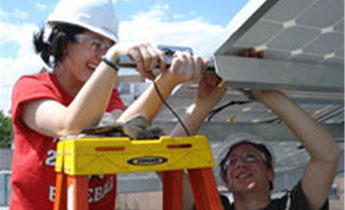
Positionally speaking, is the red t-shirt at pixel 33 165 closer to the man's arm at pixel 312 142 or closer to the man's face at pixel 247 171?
the man's arm at pixel 312 142

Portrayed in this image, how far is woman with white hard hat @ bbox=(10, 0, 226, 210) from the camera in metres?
1.04

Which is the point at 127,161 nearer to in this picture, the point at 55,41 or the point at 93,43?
the point at 93,43

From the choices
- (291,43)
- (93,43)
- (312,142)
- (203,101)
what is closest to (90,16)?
(93,43)

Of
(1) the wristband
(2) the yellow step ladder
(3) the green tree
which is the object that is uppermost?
(3) the green tree

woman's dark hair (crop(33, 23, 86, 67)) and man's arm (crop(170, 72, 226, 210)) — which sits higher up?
woman's dark hair (crop(33, 23, 86, 67))

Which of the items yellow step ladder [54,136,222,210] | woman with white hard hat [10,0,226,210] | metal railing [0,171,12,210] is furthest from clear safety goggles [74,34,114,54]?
metal railing [0,171,12,210]

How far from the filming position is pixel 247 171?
2057 mm

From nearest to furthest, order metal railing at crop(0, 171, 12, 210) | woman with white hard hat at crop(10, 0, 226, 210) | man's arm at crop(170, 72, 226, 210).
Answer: woman with white hard hat at crop(10, 0, 226, 210) < man's arm at crop(170, 72, 226, 210) < metal railing at crop(0, 171, 12, 210)

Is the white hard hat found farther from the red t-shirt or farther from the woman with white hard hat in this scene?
the red t-shirt

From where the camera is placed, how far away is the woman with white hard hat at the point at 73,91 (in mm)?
1039

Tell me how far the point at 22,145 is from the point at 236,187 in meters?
1.18

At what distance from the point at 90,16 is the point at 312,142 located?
3.72ft

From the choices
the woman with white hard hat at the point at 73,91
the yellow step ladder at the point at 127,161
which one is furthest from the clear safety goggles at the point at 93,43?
the yellow step ladder at the point at 127,161

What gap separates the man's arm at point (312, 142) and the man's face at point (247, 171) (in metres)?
0.28
